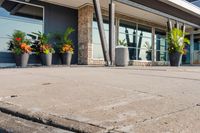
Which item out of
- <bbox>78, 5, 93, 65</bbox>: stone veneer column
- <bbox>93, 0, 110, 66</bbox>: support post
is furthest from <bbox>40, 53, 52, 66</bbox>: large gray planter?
<bbox>78, 5, 93, 65</bbox>: stone veneer column

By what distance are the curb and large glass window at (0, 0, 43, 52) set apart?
933 cm

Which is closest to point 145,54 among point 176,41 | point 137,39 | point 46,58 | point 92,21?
point 137,39

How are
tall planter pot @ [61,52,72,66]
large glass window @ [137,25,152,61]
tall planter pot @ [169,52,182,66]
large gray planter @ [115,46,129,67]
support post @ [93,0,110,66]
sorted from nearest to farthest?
1. support post @ [93,0,110,66]
2. large gray planter @ [115,46,129,67]
3. tall planter pot @ [61,52,72,66]
4. tall planter pot @ [169,52,182,66]
5. large glass window @ [137,25,152,61]

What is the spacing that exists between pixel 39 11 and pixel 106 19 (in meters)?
3.76

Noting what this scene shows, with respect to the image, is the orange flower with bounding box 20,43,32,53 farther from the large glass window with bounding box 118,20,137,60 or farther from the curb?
the curb

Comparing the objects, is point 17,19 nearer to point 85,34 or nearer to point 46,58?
point 46,58

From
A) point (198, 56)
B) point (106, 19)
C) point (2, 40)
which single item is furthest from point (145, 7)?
point (198, 56)

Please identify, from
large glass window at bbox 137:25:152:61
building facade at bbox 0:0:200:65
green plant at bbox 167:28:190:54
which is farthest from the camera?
large glass window at bbox 137:25:152:61

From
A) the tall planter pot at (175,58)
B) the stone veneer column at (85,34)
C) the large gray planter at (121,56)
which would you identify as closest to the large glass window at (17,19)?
the stone veneer column at (85,34)

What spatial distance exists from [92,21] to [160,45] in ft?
24.0

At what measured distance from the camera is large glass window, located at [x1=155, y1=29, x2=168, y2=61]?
19411 mm

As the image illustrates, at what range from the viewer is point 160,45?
19828 millimetres

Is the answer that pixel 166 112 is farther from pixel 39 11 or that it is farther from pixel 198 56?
pixel 198 56

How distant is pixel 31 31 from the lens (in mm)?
12641
